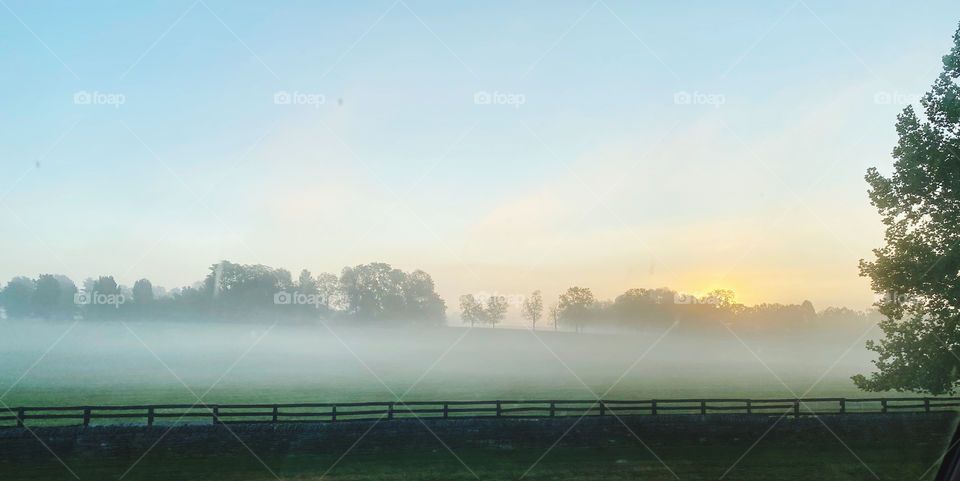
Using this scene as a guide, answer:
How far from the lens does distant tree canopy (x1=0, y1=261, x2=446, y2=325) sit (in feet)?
385

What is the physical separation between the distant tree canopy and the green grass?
342 feet

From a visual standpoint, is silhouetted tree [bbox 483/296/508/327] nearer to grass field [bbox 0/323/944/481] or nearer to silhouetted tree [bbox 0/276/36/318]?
grass field [bbox 0/323/944/481]

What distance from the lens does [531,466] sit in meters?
18.1

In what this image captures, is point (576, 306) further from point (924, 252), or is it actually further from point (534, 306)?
point (924, 252)

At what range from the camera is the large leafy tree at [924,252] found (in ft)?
62.9

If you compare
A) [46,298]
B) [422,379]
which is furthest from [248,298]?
[422,379]

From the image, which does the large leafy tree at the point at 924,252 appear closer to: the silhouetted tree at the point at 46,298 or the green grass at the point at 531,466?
the green grass at the point at 531,466

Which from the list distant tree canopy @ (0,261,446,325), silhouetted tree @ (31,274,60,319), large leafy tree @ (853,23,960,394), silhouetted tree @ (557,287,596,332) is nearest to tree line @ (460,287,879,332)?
silhouetted tree @ (557,287,596,332)

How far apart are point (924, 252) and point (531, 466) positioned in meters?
15.0

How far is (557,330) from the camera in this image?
151 metres

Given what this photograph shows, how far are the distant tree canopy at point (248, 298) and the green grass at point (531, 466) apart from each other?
104323mm

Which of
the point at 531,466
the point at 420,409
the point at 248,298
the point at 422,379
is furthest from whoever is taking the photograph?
the point at 248,298


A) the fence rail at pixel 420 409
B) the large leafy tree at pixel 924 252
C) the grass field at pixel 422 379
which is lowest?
the grass field at pixel 422 379

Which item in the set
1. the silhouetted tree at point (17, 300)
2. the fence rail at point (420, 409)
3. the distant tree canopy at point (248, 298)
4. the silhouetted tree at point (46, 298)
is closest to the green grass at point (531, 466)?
the fence rail at point (420, 409)
